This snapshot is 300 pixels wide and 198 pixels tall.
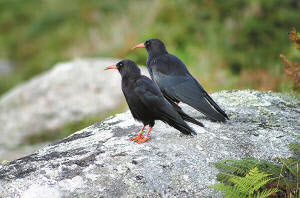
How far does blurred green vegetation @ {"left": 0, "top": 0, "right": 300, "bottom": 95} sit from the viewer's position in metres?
8.57

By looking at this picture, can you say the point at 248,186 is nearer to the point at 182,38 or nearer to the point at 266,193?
the point at 266,193

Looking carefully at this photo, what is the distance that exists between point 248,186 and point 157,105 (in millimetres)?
1235

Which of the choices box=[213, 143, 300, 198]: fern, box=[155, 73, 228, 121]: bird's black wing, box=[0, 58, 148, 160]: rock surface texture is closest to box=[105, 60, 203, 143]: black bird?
box=[155, 73, 228, 121]: bird's black wing

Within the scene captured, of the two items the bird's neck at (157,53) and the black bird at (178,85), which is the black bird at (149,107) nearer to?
the black bird at (178,85)

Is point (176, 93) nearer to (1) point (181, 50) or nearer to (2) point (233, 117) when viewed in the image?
(2) point (233, 117)

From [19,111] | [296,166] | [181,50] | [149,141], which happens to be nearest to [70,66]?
[19,111]

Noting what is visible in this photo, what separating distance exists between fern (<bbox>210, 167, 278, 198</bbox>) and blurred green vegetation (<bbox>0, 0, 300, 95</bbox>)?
122 inches

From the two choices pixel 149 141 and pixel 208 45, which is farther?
pixel 208 45

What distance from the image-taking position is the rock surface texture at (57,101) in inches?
336

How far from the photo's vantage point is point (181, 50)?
9961 mm

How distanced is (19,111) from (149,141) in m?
6.34

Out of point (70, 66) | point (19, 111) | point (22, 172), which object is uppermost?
point (22, 172)

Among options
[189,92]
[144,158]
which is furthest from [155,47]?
[144,158]

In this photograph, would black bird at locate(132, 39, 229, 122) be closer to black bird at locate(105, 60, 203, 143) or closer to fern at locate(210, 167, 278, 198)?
black bird at locate(105, 60, 203, 143)
